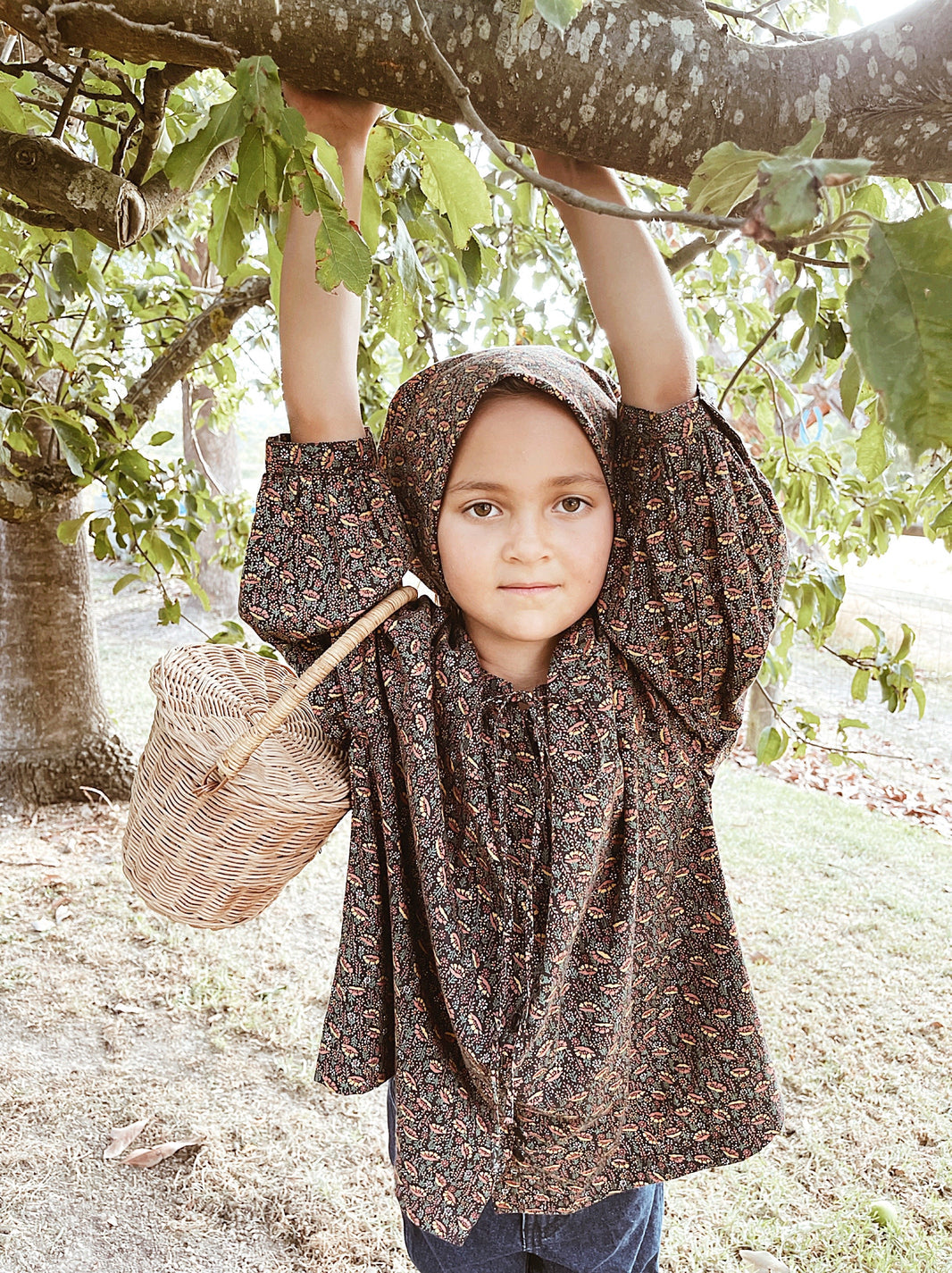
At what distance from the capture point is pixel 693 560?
128 cm

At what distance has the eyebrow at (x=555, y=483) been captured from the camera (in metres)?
1.25

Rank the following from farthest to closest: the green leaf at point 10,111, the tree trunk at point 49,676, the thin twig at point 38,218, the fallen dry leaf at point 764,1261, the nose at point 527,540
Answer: the tree trunk at point 49,676 < the fallen dry leaf at point 764,1261 < the thin twig at point 38,218 < the green leaf at point 10,111 < the nose at point 527,540

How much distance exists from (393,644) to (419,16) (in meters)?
0.72

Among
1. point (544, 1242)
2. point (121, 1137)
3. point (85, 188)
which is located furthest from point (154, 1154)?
point (85, 188)

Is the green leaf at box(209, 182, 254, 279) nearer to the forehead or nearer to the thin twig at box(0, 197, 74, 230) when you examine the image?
the forehead

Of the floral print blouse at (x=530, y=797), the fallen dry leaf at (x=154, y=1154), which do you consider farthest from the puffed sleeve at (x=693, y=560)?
the fallen dry leaf at (x=154, y=1154)

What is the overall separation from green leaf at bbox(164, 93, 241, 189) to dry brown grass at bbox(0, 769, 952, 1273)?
2.08 m

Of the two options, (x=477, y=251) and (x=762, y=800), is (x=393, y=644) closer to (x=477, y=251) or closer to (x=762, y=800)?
(x=477, y=251)

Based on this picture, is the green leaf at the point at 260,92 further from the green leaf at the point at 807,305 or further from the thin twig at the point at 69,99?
the thin twig at the point at 69,99

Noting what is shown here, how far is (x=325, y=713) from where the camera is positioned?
4.30 feet

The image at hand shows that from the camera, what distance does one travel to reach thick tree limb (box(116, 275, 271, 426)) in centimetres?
316

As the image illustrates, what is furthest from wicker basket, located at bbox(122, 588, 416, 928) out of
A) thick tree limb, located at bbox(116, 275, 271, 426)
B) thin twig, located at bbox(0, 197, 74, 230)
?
thick tree limb, located at bbox(116, 275, 271, 426)

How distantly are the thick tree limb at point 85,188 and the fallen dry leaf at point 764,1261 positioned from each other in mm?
2268

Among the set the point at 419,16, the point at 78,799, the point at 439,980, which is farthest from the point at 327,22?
the point at 78,799
